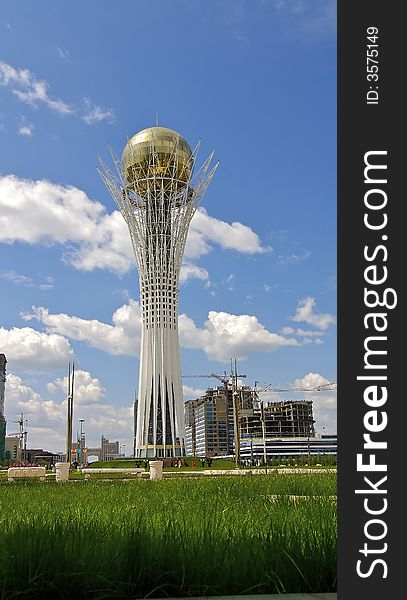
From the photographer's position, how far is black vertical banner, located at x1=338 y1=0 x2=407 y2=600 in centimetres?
259

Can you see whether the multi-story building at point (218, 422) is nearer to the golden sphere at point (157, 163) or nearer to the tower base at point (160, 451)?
the tower base at point (160, 451)

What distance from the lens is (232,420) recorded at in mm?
164375

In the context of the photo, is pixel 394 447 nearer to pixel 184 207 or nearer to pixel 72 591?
pixel 72 591

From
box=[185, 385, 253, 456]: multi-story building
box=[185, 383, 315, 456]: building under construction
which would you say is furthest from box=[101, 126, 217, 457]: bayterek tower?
box=[185, 385, 253, 456]: multi-story building

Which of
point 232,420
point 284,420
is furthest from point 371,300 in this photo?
point 232,420

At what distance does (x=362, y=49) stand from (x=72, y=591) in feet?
10.8

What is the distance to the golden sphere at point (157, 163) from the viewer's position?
6631 cm

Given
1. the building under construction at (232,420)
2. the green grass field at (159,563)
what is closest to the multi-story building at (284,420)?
the building under construction at (232,420)

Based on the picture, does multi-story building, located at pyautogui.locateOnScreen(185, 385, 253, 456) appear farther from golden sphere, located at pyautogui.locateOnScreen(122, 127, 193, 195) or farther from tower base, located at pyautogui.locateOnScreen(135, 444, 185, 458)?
golden sphere, located at pyautogui.locateOnScreen(122, 127, 193, 195)

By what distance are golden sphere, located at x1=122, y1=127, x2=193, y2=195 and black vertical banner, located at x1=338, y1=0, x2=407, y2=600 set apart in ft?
210

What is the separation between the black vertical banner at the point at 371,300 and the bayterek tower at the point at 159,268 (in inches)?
2366

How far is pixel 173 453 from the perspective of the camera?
64.5 m

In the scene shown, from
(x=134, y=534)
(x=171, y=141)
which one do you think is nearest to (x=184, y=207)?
(x=171, y=141)

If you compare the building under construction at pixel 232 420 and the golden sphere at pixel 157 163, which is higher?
the golden sphere at pixel 157 163
